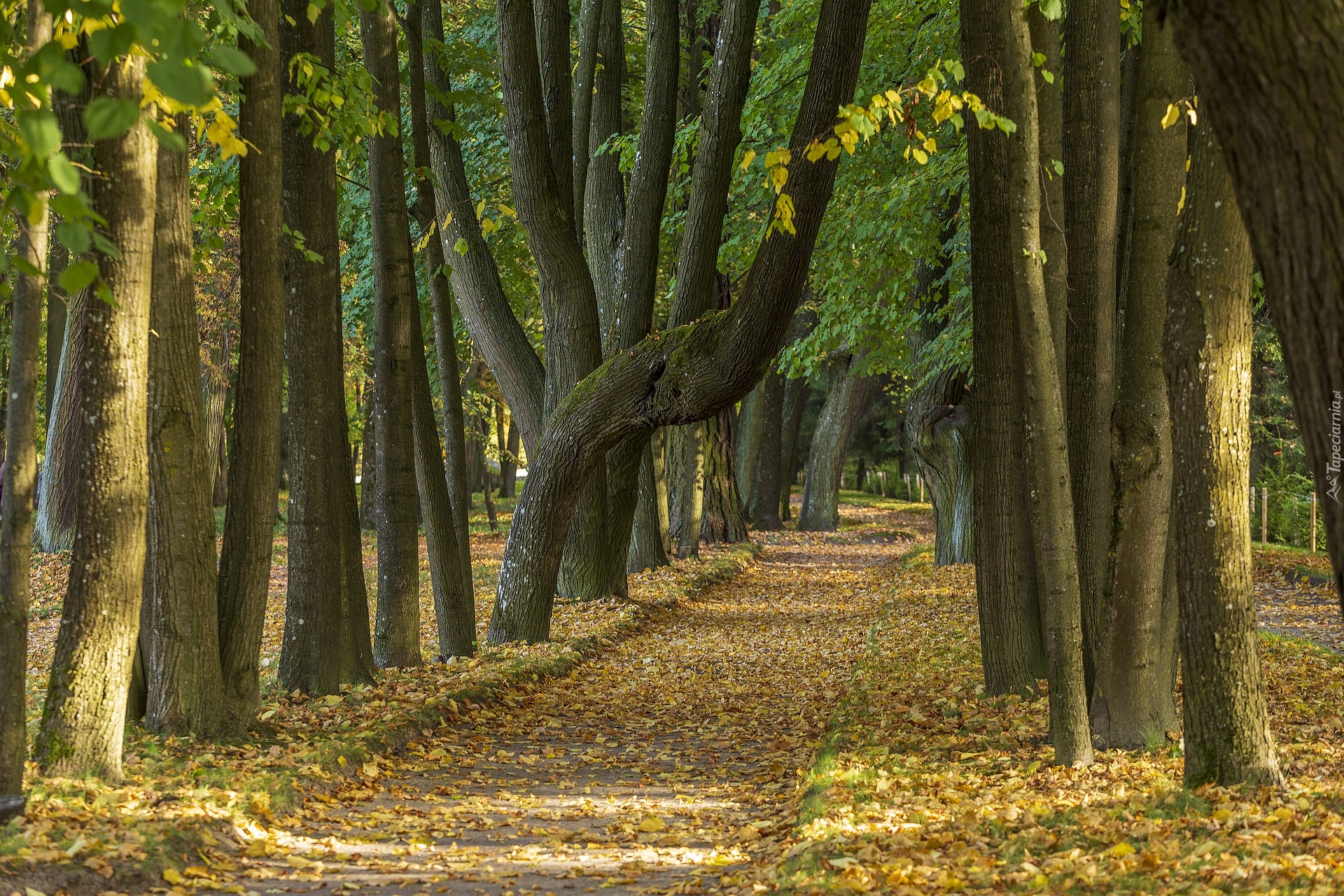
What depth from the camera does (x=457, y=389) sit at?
10070 mm

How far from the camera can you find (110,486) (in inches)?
203

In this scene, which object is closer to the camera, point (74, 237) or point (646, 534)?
point (74, 237)

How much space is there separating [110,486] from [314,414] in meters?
2.47

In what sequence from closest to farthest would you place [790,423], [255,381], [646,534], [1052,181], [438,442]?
Result: [255,381], [1052,181], [438,442], [646,534], [790,423]

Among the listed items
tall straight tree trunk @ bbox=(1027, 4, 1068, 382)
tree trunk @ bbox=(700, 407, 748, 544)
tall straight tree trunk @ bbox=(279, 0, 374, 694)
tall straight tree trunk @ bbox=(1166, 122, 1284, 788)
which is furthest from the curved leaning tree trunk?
Result: tree trunk @ bbox=(700, 407, 748, 544)

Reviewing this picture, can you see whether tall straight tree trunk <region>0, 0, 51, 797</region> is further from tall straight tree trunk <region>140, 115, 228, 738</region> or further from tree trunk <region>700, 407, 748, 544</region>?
tree trunk <region>700, 407, 748, 544</region>

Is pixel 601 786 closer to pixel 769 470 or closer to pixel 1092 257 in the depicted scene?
pixel 1092 257

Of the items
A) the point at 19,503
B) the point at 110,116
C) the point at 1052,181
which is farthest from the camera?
the point at 1052,181

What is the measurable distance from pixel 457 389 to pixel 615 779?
172 inches

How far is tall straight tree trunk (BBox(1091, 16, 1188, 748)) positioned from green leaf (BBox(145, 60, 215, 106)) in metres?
4.85

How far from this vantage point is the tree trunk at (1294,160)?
288 cm

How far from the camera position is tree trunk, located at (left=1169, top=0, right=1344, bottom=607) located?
113 inches

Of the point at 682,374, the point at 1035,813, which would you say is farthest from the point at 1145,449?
the point at 682,374

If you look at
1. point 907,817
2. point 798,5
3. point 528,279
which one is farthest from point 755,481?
point 907,817
